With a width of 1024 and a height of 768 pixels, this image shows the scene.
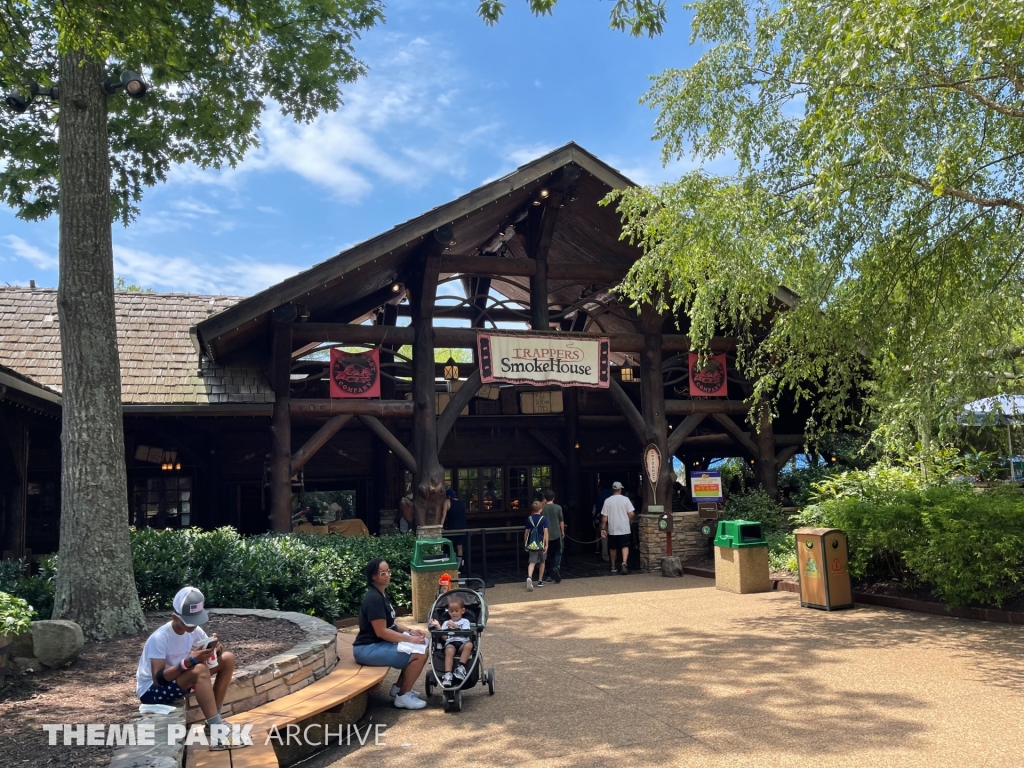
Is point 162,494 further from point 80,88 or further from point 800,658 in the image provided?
point 800,658

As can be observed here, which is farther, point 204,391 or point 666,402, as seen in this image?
point 666,402

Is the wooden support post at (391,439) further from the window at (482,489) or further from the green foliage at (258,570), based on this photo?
the window at (482,489)

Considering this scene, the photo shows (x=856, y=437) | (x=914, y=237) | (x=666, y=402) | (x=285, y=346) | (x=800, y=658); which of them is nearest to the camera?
(x=800, y=658)

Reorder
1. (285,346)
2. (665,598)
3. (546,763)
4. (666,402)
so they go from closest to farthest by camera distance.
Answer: (546,763)
(665,598)
(285,346)
(666,402)

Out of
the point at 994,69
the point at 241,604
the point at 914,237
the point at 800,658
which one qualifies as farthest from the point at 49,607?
A: the point at 994,69

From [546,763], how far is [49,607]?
17.8 ft

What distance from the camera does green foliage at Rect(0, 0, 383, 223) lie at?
9031 mm

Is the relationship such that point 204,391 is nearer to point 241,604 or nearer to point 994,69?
point 241,604

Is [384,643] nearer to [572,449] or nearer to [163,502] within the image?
[163,502]

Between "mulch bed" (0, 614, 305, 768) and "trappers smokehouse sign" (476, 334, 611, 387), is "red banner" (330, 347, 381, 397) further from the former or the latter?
"mulch bed" (0, 614, 305, 768)

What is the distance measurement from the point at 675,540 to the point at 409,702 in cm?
864

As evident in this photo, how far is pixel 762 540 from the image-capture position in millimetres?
11070

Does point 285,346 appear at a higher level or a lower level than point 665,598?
higher

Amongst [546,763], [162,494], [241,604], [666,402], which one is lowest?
[546,763]
